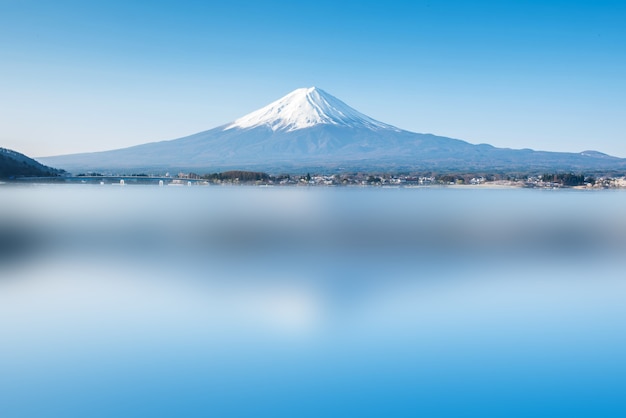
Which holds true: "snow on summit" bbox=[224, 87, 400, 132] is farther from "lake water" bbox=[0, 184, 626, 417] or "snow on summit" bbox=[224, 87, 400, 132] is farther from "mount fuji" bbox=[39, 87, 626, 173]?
"lake water" bbox=[0, 184, 626, 417]

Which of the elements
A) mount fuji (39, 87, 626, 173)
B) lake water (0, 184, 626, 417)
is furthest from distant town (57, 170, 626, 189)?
lake water (0, 184, 626, 417)

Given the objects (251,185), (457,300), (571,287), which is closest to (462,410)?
(457,300)

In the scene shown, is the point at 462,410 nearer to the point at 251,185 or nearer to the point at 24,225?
the point at 24,225

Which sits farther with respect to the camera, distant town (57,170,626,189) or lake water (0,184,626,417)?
distant town (57,170,626,189)

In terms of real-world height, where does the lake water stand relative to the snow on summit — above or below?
below

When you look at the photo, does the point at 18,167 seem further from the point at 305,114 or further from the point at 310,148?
the point at 305,114

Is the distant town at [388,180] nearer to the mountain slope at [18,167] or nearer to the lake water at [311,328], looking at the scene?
the mountain slope at [18,167]

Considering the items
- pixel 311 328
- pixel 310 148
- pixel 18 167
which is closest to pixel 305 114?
pixel 310 148

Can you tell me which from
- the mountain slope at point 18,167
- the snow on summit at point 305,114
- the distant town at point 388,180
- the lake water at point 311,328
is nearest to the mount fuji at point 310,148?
the snow on summit at point 305,114
